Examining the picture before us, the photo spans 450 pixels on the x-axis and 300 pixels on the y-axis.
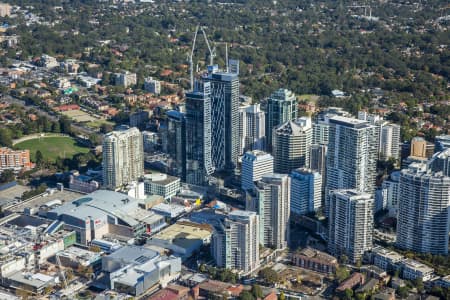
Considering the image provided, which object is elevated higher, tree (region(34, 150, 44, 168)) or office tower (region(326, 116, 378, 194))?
office tower (region(326, 116, 378, 194))

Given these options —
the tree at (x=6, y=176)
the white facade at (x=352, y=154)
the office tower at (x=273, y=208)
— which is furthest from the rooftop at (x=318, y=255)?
the tree at (x=6, y=176)

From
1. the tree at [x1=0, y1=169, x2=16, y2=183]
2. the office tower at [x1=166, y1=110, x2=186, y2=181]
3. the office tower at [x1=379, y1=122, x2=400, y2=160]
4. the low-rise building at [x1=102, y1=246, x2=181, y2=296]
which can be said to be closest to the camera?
the low-rise building at [x1=102, y1=246, x2=181, y2=296]

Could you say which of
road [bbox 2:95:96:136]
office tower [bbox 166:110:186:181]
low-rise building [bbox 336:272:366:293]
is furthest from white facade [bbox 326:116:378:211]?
road [bbox 2:95:96:136]

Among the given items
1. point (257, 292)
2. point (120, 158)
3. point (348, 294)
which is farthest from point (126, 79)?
point (348, 294)

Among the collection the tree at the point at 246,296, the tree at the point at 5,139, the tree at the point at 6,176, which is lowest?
the tree at the point at 246,296

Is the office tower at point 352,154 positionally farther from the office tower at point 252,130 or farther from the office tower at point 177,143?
the office tower at point 177,143

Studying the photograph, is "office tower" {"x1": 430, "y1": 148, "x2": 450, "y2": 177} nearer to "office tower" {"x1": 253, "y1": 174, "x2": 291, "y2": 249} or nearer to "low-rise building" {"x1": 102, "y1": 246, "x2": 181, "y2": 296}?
"office tower" {"x1": 253, "y1": 174, "x2": 291, "y2": 249}

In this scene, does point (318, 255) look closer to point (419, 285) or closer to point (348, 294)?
point (348, 294)
